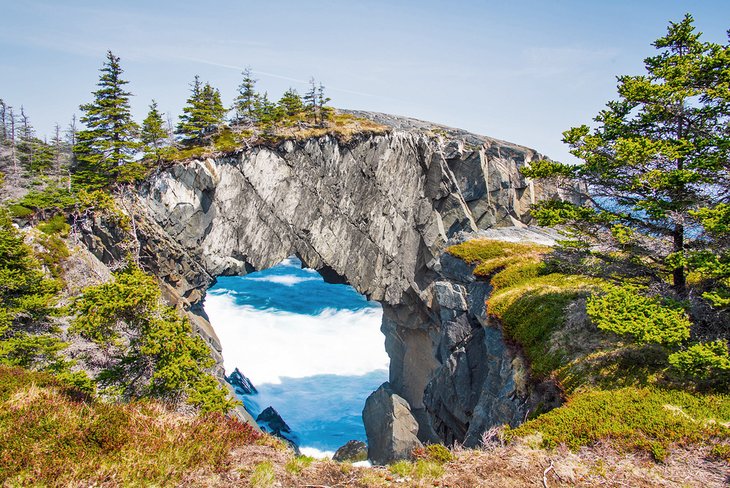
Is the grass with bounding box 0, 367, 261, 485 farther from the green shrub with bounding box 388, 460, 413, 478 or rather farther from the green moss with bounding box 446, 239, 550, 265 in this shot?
the green moss with bounding box 446, 239, 550, 265

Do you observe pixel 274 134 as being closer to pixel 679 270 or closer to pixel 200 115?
pixel 200 115

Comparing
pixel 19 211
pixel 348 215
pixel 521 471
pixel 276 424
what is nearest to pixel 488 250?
pixel 521 471

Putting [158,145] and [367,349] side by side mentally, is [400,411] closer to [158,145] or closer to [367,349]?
[367,349]

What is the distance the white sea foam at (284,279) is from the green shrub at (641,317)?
78761 mm

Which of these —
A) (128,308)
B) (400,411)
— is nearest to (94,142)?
(128,308)

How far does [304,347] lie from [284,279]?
23554mm

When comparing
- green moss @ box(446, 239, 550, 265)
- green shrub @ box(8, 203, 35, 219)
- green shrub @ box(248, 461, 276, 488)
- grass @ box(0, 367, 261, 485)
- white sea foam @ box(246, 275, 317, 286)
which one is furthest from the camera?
white sea foam @ box(246, 275, 317, 286)

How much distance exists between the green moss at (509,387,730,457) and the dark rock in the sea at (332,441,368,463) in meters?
33.4

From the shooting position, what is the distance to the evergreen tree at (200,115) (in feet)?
156

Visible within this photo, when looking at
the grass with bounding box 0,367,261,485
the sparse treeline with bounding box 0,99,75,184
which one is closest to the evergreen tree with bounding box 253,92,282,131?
the sparse treeline with bounding box 0,99,75,184

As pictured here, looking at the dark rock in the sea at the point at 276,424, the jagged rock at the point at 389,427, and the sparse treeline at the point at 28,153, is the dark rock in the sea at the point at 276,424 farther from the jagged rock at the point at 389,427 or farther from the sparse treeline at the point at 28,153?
the sparse treeline at the point at 28,153

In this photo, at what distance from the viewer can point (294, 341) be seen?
70625 millimetres

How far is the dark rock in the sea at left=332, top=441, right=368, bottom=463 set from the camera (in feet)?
131

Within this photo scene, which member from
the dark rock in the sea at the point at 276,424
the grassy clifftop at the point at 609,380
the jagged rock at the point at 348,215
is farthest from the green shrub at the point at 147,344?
the dark rock in the sea at the point at 276,424
